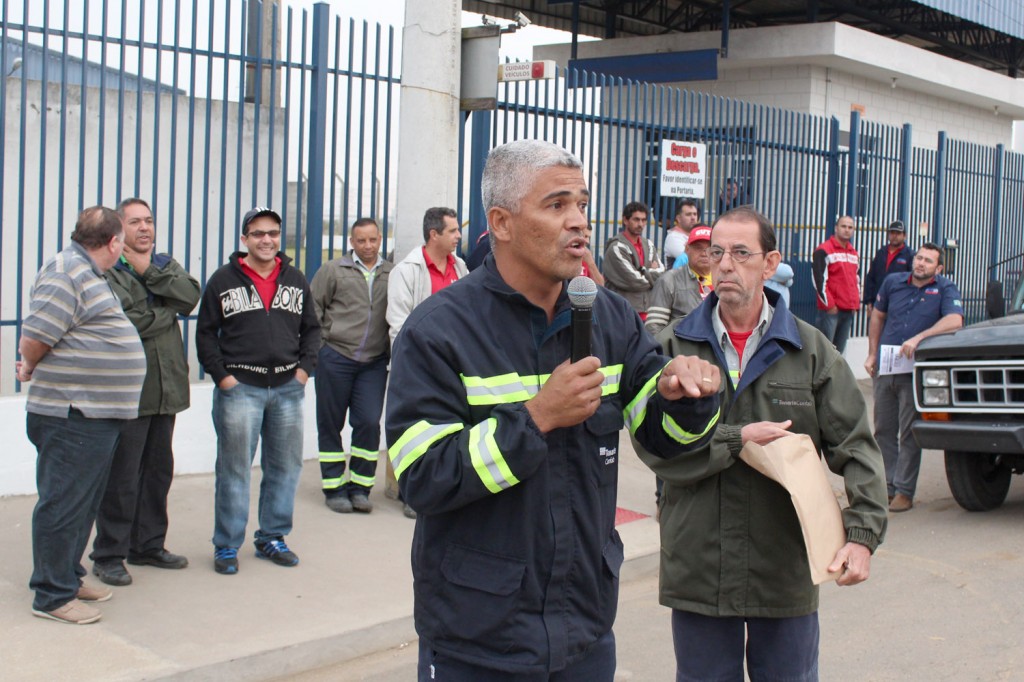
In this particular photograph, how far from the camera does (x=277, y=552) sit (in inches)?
252

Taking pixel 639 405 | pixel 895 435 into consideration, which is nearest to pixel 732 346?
pixel 639 405

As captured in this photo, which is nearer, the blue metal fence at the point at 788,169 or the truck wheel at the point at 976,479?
the truck wheel at the point at 976,479

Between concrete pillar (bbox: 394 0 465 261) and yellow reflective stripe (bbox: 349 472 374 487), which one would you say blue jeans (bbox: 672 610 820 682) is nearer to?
yellow reflective stripe (bbox: 349 472 374 487)

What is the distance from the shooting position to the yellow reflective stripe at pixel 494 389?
8.19 ft

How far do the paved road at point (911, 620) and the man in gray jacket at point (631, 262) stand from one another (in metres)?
2.96

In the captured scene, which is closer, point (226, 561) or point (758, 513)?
point (758, 513)

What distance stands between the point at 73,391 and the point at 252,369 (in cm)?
115

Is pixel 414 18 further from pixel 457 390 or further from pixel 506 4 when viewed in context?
pixel 506 4

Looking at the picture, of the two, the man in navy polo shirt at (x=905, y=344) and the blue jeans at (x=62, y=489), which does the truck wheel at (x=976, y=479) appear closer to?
the man in navy polo shirt at (x=905, y=344)

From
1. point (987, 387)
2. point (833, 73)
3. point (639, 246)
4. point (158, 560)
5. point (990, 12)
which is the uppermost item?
point (990, 12)

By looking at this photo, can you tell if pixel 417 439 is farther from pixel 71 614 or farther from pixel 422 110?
pixel 422 110

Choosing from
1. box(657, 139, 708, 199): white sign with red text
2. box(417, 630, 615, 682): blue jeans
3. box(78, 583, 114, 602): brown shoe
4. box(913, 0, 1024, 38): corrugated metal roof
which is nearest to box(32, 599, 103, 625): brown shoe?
box(78, 583, 114, 602): brown shoe

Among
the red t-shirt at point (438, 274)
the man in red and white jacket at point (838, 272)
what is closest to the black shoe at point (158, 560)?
the red t-shirt at point (438, 274)

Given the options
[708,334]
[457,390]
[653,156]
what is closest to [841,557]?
[708,334]
